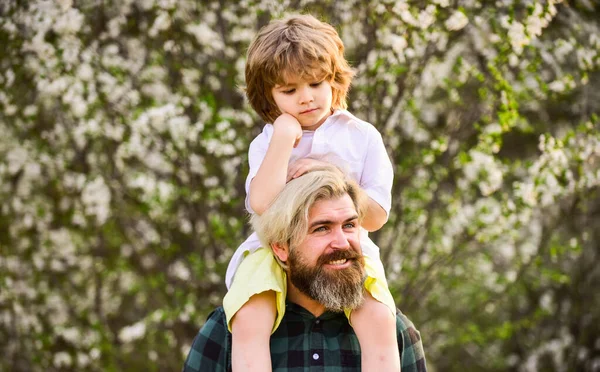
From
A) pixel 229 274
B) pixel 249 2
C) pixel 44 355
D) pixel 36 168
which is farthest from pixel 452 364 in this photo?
pixel 229 274

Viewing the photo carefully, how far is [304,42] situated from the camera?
2.57 meters

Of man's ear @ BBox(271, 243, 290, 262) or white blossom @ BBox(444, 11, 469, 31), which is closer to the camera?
man's ear @ BBox(271, 243, 290, 262)

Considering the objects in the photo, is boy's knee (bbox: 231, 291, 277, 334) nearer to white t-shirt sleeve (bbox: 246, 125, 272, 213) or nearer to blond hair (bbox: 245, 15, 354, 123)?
white t-shirt sleeve (bbox: 246, 125, 272, 213)

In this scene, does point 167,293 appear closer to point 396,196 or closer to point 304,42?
point 396,196

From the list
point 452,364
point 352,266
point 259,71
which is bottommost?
point 452,364

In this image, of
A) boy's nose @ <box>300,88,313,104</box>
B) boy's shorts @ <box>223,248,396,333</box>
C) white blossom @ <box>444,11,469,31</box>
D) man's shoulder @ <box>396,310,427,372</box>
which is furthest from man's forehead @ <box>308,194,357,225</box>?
white blossom @ <box>444,11,469,31</box>

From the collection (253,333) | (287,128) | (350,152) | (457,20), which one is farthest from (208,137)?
(253,333)

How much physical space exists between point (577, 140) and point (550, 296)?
3.82m

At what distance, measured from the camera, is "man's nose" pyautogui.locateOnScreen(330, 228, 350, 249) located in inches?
101

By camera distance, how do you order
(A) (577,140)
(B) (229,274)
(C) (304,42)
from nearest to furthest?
(C) (304,42) < (B) (229,274) < (A) (577,140)

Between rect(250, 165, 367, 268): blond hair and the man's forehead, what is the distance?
14 millimetres

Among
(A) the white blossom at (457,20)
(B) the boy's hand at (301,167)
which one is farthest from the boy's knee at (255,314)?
(A) the white blossom at (457,20)

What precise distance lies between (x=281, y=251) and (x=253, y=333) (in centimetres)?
29

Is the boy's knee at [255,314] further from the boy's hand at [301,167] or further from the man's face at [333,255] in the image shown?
the boy's hand at [301,167]
